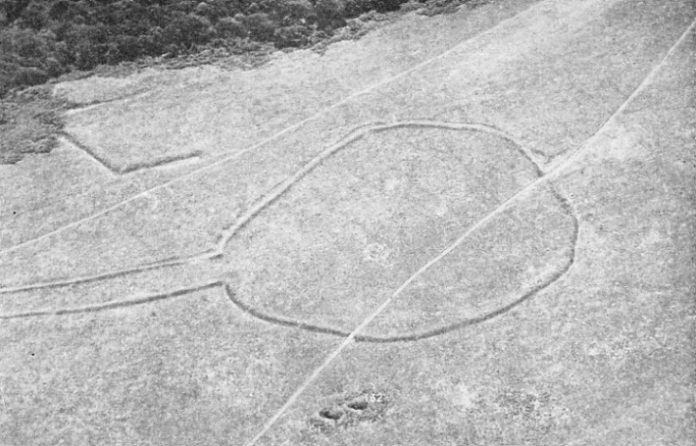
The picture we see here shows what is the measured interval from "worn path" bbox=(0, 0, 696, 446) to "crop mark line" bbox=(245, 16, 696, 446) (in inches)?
1.4

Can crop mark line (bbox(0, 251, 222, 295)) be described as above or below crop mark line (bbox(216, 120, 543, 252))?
below

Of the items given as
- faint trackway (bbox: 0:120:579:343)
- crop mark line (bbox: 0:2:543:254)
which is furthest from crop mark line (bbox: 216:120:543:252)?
crop mark line (bbox: 0:2:543:254)

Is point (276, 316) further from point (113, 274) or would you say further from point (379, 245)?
point (113, 274)

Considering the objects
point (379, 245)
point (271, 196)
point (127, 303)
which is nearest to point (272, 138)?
point (271, 196)

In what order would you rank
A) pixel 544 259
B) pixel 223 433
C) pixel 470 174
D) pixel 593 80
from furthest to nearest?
1. pixel 593 80
2. pixel 470 174
3. pixel 544 259
4. pixel 223 433

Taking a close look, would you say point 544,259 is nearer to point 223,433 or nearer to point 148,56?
point 223,433

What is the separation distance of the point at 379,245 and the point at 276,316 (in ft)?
6.39

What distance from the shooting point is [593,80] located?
17.7 metres

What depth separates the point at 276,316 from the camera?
14.7 m

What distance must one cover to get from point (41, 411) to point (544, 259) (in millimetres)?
7173

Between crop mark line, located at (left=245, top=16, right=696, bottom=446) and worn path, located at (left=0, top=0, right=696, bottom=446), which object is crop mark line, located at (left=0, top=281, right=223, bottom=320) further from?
crop mark line, located at (left=245, top=16, right=696, bottom=446)

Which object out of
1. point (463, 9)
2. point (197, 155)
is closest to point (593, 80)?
point (463, 9)

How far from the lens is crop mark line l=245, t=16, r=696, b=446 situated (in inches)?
529

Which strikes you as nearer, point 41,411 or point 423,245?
point 41,411
